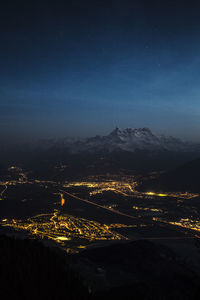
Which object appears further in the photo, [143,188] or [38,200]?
[143,188]

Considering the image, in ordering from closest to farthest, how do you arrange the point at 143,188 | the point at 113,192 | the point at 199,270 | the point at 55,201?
the point at 199,270
the point at 55,201
the point at 113,192
the point at 143,188

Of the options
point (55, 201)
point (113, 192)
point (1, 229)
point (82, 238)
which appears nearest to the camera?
point (82, 238)

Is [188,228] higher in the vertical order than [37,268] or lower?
lower

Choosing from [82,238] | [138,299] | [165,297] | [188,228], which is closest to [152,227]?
[188,228]

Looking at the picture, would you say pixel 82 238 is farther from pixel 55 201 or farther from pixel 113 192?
pixel 113 192

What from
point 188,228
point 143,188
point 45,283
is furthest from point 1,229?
point 143,188

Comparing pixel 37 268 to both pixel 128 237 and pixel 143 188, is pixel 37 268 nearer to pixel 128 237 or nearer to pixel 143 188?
pixel 128 237
